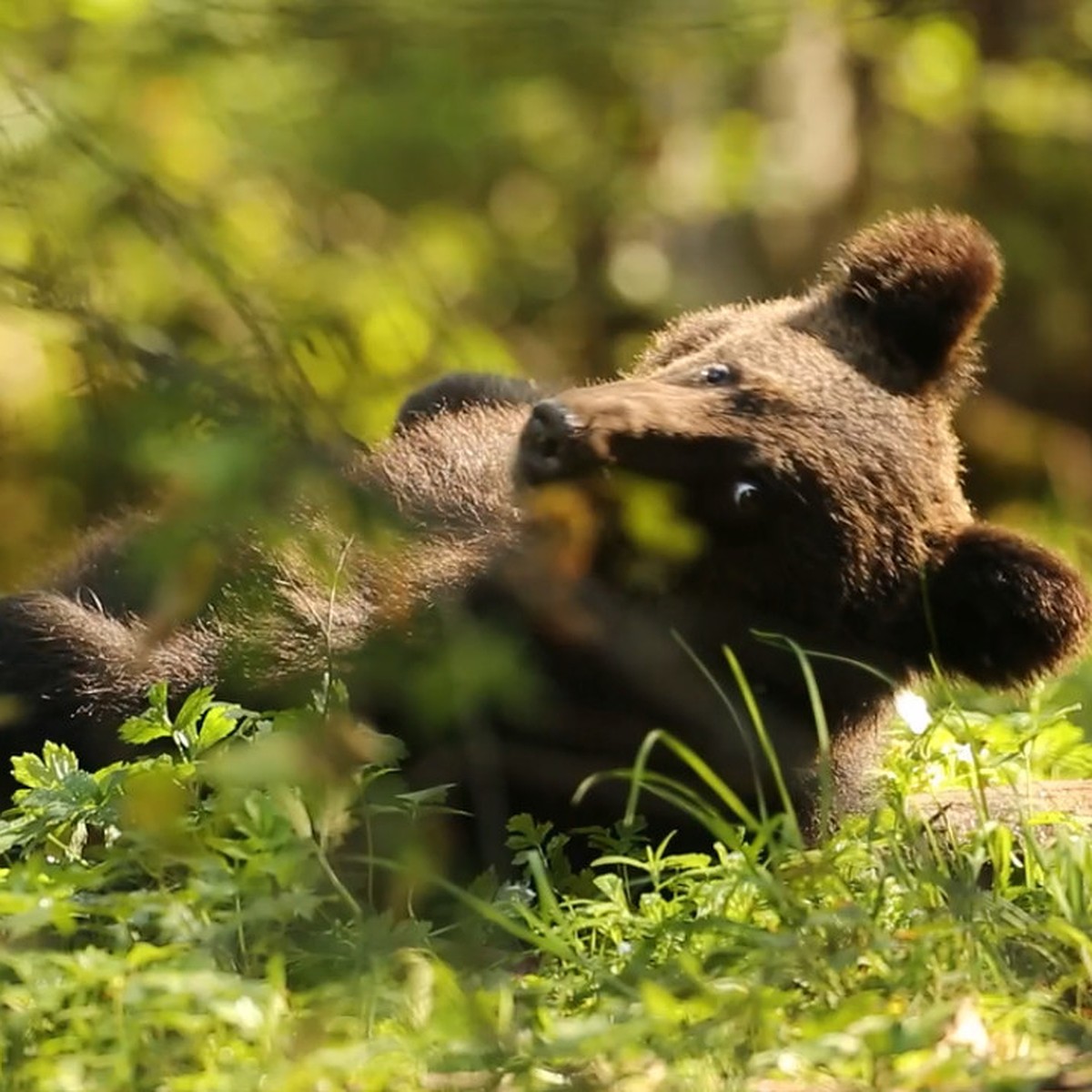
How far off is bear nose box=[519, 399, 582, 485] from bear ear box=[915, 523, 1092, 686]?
0.94 m

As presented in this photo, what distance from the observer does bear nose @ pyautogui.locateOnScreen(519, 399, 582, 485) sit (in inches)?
214

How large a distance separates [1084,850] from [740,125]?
907 centimetres

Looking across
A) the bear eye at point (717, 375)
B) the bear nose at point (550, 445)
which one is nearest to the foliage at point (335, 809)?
the bear nose at point (550, 445)

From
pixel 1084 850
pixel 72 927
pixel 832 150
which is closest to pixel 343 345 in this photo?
pixel 72 927

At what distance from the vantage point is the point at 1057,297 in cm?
1402

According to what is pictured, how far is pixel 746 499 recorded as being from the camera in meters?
5.64

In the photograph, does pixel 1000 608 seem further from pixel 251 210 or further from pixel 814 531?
pixel 251 210

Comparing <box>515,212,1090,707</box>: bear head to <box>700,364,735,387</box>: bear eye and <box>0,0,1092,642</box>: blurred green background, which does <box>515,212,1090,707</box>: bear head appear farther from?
<box>0,0,1092,642</box>: blurred green background

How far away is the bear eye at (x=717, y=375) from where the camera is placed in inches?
236

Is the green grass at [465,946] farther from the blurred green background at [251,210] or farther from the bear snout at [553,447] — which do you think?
the bear snout at [553,447]

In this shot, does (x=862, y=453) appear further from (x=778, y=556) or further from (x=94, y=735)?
(x=94, y=735)

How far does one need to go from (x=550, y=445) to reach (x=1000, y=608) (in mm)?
1198

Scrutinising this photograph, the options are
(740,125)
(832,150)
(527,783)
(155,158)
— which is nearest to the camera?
(155,158)

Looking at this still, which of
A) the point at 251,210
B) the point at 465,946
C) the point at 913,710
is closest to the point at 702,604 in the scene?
the point at 913,710
